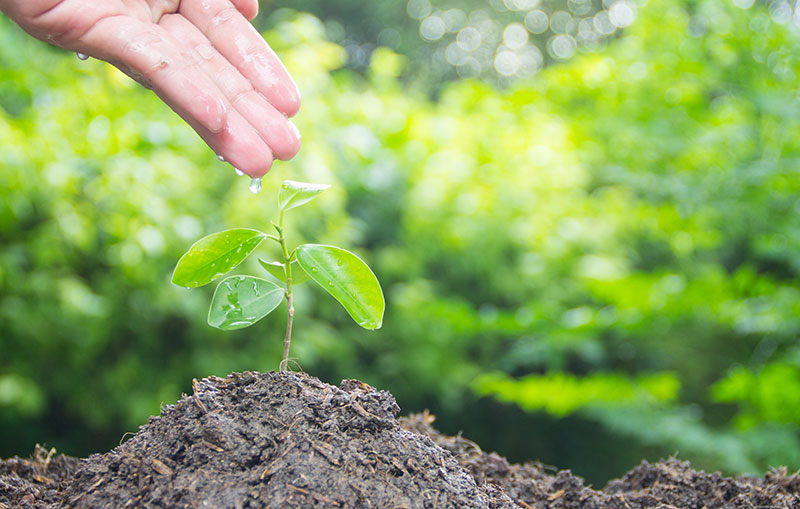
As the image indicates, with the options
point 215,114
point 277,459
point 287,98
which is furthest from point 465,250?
point 277,459

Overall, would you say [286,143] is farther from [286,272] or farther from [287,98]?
[286,272]

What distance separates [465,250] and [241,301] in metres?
1.84

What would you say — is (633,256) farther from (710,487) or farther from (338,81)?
(710,487)

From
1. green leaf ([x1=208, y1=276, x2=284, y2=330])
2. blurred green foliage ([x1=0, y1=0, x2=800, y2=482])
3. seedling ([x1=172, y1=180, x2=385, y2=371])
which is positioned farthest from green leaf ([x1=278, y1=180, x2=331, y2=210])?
blurred green foliage ([x1=0, y1=0, x2=800, y2=482])

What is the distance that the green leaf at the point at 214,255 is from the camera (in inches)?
31.7

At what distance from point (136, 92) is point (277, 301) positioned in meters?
2.83

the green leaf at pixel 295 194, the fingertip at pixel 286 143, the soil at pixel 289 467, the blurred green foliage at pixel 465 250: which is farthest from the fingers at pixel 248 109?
the blurred green foliage at pixel 465 250

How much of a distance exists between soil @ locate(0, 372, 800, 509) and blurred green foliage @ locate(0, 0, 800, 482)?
1.02 m

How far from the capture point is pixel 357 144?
2725mm

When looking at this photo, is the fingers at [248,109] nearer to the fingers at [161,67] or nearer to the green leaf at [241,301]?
the fingers at [161,67]

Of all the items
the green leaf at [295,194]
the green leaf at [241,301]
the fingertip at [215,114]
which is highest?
the fingertip at [215,114]

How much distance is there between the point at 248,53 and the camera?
39.5 inches

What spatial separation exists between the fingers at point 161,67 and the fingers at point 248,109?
0.04 meters

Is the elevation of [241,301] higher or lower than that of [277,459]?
higher
